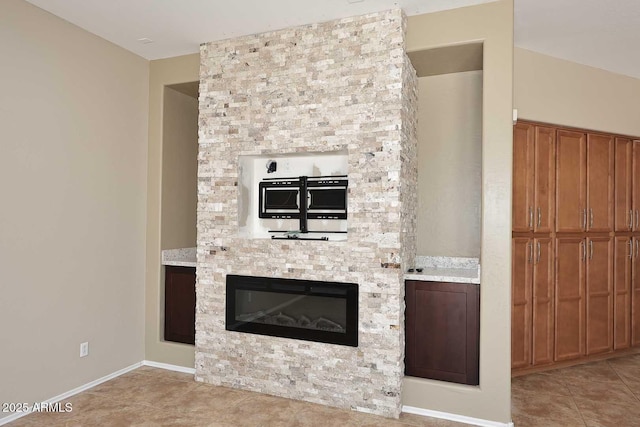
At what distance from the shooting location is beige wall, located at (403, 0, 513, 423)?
10.1 ft

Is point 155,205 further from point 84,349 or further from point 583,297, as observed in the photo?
point 583,297

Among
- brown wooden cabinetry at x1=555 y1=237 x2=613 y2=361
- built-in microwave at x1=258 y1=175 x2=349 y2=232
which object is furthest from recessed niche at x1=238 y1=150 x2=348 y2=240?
brown wooden cabinetry at x1=555 y1=237 x2=613 y2=361

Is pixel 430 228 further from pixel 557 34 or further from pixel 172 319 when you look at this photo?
pixel 172 319

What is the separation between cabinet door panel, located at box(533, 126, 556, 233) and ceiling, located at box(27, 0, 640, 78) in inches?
33.1

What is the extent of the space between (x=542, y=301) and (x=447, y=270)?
51.6 inches

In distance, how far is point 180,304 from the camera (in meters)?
4.19

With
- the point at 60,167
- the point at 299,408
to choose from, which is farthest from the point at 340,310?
the point at 60,167

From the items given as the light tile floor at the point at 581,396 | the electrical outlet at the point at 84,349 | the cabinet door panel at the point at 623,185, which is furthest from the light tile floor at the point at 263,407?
the cabinet door panel at the point at 623,185

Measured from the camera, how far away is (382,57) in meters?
3.26

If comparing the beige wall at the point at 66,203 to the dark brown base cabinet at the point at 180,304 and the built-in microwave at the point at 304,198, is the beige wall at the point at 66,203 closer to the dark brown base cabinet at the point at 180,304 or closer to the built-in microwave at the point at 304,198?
the dark brown base cabinet at the point at 180,304

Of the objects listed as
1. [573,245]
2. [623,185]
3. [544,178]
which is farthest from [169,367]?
[623,185]

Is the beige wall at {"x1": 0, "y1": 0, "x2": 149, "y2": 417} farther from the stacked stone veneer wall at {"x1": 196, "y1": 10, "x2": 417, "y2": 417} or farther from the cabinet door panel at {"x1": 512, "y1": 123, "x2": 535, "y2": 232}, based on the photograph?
the cabinet door panel at {"x1": 512, "y1": 123, "x2": 535, "y2": 232}

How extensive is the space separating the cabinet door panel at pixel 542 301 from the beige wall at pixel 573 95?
1.30 metres

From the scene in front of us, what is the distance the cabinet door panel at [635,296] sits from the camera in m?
4.72
